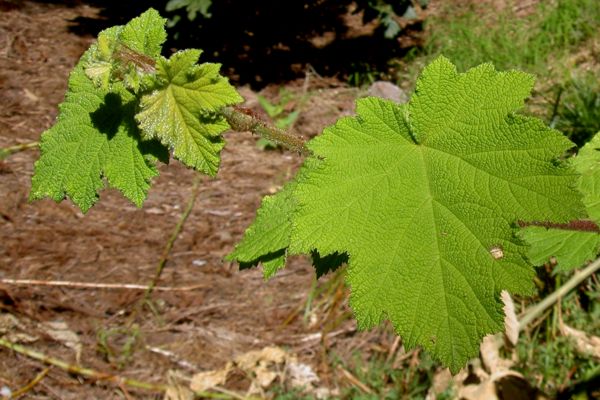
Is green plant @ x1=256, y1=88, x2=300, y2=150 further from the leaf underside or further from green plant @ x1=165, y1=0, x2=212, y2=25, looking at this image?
the leaf underside

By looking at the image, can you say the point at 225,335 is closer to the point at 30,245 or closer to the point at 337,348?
the point at 337,348

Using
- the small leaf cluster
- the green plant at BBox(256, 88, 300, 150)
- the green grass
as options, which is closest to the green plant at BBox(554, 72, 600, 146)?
the green grass

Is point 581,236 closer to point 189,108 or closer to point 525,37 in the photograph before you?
point 189,108

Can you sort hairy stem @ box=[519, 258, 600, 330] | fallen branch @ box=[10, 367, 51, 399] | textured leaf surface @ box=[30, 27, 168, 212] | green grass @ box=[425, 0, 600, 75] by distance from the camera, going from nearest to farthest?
textured leaf surface @ box=[30, 27, 168, 212] < hairy stem @ box=[519, 258, 600, 330] < fallen branch @ box=[10, 367, 51, 399] < green grass @ box=[425, 0, 600, 75]

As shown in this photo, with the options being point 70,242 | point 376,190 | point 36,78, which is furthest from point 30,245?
point 376,190

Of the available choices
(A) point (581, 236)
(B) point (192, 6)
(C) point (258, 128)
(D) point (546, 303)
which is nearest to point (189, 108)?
(C) point (258, 128)

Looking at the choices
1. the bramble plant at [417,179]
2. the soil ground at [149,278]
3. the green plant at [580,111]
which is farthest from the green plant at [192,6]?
the bramble plant at [417,179]

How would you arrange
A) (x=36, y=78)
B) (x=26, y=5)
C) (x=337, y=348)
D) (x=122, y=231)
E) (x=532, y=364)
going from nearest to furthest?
(x=532, y=364), (x=337, y=348), (x=122, y=231), (x=36, y=78), (x=26, y=5)
